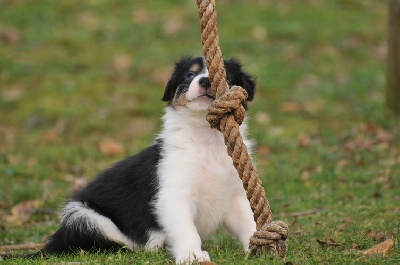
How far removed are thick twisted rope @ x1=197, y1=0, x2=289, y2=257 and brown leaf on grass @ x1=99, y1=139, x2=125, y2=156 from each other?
505 centimetres

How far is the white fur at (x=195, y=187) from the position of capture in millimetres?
4965

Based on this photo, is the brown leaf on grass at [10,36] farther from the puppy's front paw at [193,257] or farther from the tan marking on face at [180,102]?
the puppy's front paw at [193,257]

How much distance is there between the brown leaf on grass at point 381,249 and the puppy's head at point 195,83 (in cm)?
138

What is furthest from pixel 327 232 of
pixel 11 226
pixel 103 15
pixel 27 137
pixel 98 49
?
pixel 103 15

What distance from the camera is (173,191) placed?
505 centimetres

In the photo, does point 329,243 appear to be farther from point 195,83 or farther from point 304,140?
point 304,140

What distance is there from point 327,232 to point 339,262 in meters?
1.38

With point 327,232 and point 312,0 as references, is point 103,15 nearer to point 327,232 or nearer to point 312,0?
point 312,0

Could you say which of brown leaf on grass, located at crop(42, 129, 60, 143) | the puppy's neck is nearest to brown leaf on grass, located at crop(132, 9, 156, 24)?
brown leaf on grass, located at crop(42, 129, 60, 143)

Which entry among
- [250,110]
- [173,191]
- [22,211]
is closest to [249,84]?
[173,191]

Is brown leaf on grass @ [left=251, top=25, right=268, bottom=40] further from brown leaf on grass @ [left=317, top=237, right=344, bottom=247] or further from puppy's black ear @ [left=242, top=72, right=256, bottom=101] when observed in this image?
brown leaf on grass @ [left=317, top=237, right=344, bottom=247]

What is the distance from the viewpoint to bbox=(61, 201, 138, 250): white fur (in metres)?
5.42

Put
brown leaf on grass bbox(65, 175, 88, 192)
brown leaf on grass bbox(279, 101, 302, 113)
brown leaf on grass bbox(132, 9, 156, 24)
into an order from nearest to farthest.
A: brown leaf on grass bbox(65, 175, 88, 192)
brown leaf on grass bbox(279, 101, 302, 113)
brown leaf on grass bbox(132, 9, 156, 24)

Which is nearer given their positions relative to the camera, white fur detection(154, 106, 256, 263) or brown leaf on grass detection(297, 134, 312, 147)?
white fur detection(154, 106, 256, 263)
